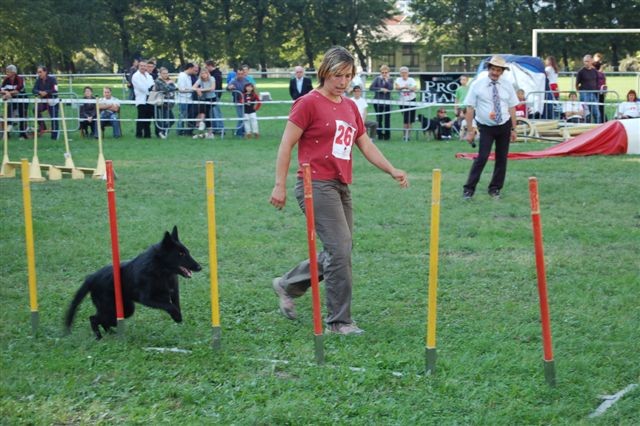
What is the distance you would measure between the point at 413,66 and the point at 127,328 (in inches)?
3516

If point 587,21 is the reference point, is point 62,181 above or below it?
below

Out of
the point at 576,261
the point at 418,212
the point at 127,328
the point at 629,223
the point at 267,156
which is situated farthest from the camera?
the point at 267,156

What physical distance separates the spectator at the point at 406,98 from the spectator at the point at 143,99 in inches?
233

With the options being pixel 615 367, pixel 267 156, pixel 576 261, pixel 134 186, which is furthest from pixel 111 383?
pixel 267 156

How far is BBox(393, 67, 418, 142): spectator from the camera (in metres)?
21.8

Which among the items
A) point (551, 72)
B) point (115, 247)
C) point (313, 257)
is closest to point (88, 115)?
point (551, 72)

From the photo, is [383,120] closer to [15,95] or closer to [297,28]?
[15,95]

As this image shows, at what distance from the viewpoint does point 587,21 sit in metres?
60.5

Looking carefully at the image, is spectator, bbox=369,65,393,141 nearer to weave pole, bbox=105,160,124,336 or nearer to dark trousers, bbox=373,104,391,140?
dark trousers, bbox=373,104,391,140

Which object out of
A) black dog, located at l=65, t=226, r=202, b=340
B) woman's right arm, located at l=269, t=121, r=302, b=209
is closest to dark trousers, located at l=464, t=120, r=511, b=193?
woman's right arm, located at l=269, t=121, r=302, b=209

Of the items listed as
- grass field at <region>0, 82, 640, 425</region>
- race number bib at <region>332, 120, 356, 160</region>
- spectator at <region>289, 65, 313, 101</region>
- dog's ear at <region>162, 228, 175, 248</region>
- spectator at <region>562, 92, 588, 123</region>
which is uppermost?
spectator at <region>289, 65, 313, 101</region>

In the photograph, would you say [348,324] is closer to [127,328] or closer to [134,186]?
[127,328]

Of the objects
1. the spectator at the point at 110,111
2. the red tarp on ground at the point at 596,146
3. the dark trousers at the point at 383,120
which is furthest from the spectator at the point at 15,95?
the red tarp on ground at the point at 596,146

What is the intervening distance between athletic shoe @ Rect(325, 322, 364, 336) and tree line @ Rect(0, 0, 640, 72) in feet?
171
